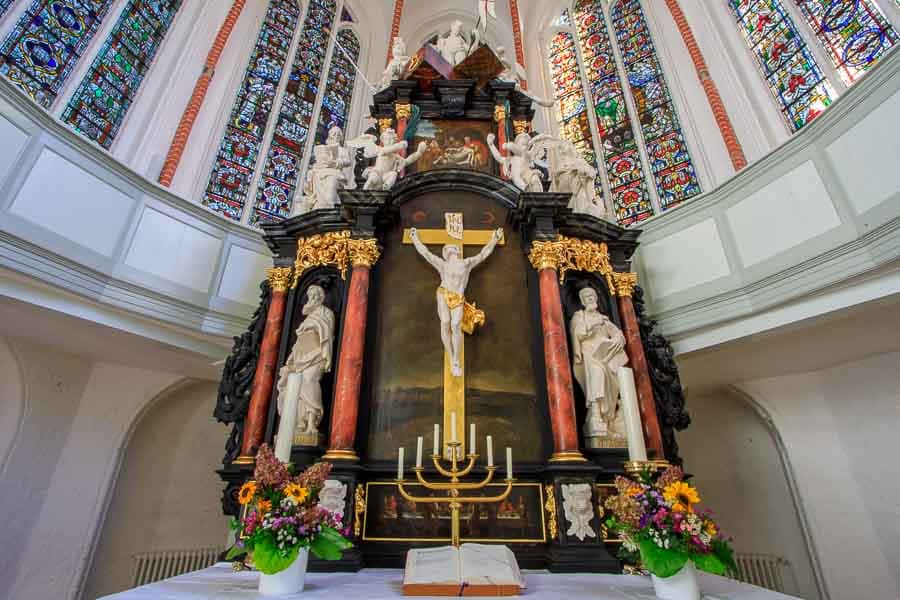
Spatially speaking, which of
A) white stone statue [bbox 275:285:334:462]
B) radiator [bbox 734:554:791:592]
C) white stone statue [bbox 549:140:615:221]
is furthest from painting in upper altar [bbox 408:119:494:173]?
radiator [bbox 734:554:791:592]

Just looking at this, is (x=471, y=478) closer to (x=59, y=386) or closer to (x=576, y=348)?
(x=576, y=348)

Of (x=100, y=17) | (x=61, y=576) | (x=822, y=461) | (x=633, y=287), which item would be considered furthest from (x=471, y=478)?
(x=100, y=17)

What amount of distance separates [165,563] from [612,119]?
420 inches

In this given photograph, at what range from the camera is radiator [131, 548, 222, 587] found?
21.7 ft

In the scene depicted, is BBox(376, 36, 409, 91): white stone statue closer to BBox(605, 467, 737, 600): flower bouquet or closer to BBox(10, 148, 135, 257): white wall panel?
BBox(10, 148, 135, 257): white wall panel

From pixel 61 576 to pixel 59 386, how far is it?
2.40 metres

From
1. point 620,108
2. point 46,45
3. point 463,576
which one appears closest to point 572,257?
point 463,576

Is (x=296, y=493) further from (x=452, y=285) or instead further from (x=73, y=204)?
(x=73, y=204)

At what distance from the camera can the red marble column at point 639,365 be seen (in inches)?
197

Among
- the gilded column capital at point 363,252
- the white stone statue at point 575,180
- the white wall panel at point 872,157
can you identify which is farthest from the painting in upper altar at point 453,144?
the white wall panel at point 872,157

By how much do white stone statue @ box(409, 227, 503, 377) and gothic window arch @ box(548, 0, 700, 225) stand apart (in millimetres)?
4234

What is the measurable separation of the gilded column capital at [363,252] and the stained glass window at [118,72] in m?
4.37

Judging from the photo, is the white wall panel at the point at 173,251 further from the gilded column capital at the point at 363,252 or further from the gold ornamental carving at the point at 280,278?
the gilded column capital at the point at 363,252

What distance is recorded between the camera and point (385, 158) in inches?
248
